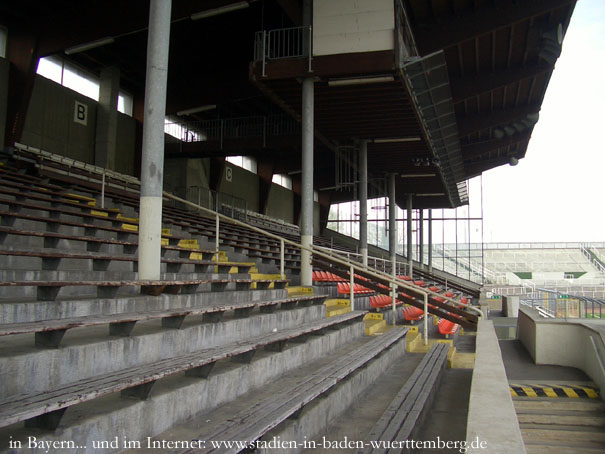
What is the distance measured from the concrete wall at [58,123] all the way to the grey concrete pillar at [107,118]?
214mm

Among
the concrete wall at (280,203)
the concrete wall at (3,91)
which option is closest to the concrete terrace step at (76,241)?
the concrete wall at (3,91)

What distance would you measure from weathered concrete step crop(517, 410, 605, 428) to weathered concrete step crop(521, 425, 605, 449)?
15 centimetres

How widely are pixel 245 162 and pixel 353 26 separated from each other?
1562cm

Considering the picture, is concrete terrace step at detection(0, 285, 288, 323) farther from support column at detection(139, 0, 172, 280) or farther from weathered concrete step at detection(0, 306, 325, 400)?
support column at detection(139, 0, 172, 280)

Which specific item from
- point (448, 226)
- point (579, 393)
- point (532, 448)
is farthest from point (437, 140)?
point (448, 226)

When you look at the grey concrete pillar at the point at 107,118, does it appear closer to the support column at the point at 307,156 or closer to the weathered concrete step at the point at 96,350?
the support column at the point at 307,156

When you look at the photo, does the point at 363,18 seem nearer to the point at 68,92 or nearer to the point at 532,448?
the point at 532,448

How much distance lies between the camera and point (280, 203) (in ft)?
92.4

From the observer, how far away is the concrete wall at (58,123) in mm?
13758

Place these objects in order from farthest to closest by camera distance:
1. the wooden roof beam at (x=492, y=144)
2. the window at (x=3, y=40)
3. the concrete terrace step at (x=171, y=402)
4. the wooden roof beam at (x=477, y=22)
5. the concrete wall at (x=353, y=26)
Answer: the wooden roof beam at (x=492, y=144) → the window at (x=3, y=40) → the wooden roof beam at (x=477, y=22) → the concrete wall at (x=353, y=26) → the concrete terrace step at (x=171, y=402)

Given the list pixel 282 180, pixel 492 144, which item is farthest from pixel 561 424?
pixel 282 180

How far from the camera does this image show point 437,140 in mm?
13844

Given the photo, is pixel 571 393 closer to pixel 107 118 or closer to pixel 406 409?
pixel 406 409

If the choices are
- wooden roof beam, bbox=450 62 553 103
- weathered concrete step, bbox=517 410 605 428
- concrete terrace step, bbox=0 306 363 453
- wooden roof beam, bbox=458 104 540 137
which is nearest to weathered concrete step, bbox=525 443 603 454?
weathered concrete step, bbox=517 410 605 428
